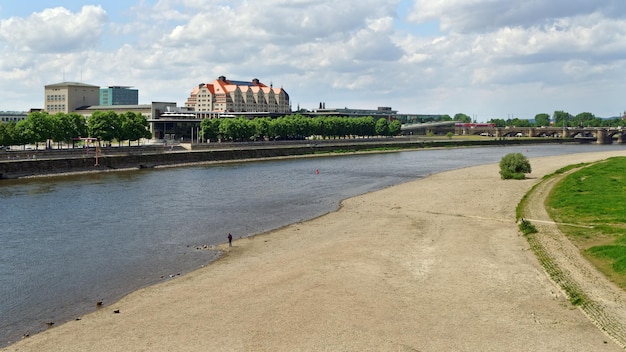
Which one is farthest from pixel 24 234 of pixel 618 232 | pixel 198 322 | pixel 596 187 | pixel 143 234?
pixel 596 187

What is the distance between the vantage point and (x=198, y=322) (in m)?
24.6

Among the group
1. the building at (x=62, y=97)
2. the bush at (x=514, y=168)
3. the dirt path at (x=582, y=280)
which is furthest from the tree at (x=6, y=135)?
the building at (x=62, y=97)

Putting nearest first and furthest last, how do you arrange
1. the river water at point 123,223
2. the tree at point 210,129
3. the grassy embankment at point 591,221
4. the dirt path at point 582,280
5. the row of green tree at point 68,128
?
the dirt path at point 582,280
the river water at point 123,223
the grassy embankment at point 591,221
the row of green tree at point 68,128
the tree at point 210,129

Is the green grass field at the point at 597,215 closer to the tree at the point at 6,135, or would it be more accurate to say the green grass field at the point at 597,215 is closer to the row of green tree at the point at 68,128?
the row of green tree at the point at 68,128

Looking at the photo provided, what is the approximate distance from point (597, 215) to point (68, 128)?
93808mm

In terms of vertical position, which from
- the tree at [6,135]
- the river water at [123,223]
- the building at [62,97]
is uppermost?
the building at [62,97]

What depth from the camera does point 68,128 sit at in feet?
363

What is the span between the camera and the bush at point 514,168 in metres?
83.7

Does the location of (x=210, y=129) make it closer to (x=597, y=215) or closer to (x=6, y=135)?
(x=6, y=135)

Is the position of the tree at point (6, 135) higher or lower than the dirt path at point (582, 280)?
higher

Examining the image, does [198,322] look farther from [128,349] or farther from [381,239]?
[381,239]

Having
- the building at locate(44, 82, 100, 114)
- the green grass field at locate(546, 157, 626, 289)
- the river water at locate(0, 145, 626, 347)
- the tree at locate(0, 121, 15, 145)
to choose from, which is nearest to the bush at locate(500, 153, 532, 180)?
the green grass field at locate(546, 157, 626, 289)

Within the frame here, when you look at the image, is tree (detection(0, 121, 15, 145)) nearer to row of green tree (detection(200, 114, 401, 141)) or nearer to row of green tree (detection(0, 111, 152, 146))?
row of green tree (detection(0, 111, 152, 146))

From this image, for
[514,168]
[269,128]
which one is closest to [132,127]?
[269,128]
